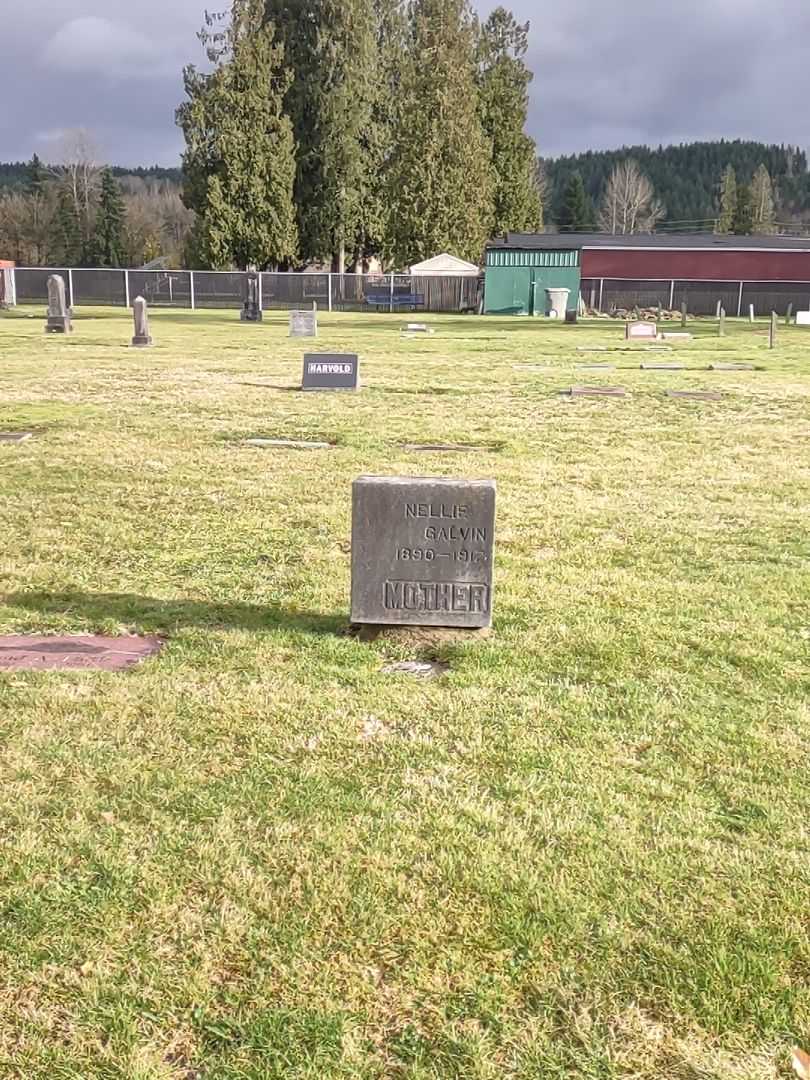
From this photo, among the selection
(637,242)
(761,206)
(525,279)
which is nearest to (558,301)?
(525,279)

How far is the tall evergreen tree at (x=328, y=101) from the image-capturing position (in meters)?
A: 47.1

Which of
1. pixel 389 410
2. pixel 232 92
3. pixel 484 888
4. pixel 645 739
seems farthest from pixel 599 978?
pixel 232 92

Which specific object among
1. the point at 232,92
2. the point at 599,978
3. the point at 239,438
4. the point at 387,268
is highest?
the point at 232,92

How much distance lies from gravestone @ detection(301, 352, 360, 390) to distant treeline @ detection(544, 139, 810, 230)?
484ft

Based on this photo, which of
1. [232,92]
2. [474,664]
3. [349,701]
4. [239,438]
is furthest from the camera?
[232,92]

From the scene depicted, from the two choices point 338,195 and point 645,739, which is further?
point 338,195

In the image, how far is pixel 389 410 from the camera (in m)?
11.8

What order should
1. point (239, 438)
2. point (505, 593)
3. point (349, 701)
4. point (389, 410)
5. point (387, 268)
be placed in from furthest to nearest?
1. point (387, 268)
2. point (389, 410)
3. point (239, 438)
4. point (505, 593)
5. point (349, 701)

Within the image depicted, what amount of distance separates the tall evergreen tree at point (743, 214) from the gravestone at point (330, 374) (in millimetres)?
104877

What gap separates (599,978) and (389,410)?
998 cm

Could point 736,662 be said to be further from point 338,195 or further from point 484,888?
point 338,195

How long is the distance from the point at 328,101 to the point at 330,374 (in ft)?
127

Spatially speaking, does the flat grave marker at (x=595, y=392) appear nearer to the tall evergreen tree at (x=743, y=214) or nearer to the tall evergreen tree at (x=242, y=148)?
the tall evergreen tree at (x=242, y=148)

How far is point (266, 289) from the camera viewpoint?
144 feet
